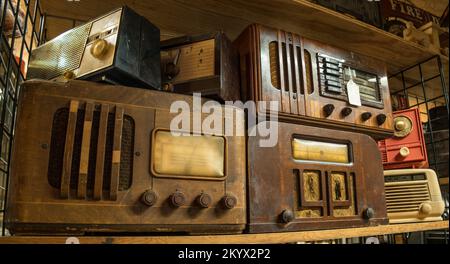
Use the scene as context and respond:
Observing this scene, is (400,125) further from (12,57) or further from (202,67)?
(12,57)

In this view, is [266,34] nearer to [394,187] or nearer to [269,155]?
[269,155]

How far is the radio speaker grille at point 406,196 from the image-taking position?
4.72 ft

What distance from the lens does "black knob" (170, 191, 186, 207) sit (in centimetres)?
89

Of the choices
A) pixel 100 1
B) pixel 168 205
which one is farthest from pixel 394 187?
pixel 100 1

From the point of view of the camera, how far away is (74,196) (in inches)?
32.4

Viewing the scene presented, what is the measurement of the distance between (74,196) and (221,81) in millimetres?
514

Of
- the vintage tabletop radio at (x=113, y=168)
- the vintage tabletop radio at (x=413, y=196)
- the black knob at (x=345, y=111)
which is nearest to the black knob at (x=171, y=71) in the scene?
the vintage tabletop radio at (x=113, y=168)

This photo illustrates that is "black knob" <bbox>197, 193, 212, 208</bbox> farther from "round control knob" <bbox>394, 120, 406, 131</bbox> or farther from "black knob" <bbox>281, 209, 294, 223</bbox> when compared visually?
→ "round control knob" <bbox>394, 120, 406, 131</bbox>

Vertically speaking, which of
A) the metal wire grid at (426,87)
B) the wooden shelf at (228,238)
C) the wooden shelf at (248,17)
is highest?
the wooden shelf at (248,17)

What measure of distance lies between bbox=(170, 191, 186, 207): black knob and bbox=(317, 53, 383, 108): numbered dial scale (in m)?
0.64

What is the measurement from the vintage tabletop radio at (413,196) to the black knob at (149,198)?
1.03m

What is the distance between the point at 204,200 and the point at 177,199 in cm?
7

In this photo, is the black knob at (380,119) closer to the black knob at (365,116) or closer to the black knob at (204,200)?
the black knob at (365,116)

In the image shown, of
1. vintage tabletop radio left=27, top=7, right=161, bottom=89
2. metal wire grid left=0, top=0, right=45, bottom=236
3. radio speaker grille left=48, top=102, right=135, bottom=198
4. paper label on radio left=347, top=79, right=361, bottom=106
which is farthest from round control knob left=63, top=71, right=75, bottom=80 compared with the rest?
paper label on radio left=347, top=79, right=361, bottom=106
